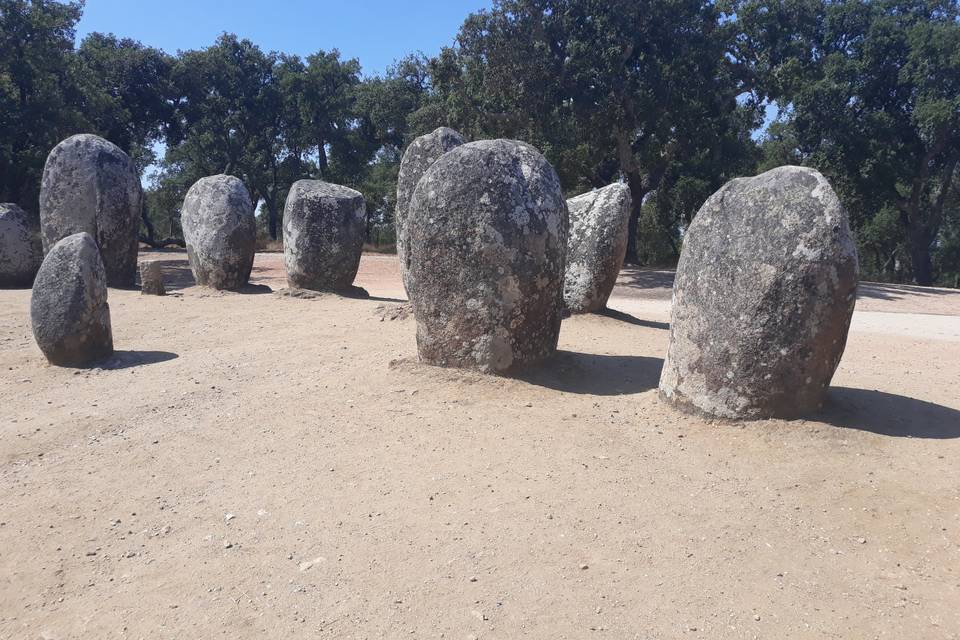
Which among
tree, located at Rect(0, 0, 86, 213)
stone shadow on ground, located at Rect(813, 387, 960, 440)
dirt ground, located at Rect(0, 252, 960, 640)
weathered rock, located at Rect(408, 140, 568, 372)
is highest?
tree, located at Rect(0, 0, 86, 213)

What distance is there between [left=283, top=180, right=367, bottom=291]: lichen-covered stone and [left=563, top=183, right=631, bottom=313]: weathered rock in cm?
413

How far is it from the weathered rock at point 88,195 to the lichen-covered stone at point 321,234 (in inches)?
128

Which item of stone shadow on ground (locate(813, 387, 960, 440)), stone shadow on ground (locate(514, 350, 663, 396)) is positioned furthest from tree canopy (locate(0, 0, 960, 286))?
stone shadow on ground (locate(813, 387, 960, 440))

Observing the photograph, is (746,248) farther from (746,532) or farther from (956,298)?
(956,298)

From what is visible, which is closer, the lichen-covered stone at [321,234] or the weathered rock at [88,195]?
the lichen-covered stone at [321,234]

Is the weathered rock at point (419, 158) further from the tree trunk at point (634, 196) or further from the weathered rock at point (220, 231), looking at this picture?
the tree trunk at point (634, 196)

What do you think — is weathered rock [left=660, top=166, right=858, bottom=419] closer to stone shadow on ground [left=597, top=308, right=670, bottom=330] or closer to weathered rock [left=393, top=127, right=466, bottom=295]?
stone shadow on ground [left=597, top=308, right=670, bottom=330]

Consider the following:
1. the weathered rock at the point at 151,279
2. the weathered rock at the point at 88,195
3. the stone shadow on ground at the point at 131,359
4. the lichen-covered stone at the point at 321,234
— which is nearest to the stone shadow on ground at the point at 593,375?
the stone shadow on ground at the point at 131,359

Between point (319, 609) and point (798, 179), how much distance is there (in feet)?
13.1

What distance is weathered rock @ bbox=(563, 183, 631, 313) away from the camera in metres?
9.70

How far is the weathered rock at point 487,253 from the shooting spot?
5766 millimetres

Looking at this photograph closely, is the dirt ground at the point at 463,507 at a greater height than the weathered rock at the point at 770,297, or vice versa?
the weathered rock at the point at 770,297

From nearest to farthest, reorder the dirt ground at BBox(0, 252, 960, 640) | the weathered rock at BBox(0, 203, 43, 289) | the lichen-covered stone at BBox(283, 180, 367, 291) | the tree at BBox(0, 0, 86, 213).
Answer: the dirt ground at BBox(0, 252, 960, 640), the lichen-covered stone at BBox(283, 180, 367, 291), the weathered rock at BBox(0, 203, 43, 289), the tree at BBox(0, 0, 86, 213)

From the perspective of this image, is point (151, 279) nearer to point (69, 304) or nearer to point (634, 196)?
point (69, 304)
